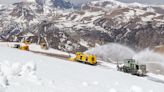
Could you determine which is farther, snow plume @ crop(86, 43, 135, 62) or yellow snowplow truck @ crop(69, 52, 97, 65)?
snow plume @ crop(86, 43, 135, 62)

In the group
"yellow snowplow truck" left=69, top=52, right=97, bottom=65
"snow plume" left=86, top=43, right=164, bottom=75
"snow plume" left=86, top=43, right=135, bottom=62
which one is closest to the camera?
"yellow snowplow truck" left=69, top=52, right=97, bottom=65

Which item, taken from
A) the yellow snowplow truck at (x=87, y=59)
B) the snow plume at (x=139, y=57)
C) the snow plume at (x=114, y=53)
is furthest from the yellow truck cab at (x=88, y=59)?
the snow plume at (x=114, y=53)

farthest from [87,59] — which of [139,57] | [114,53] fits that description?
[114,53]

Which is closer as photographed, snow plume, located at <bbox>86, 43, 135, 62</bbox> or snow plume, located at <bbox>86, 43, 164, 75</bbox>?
snow plume, located at <bbox>86, 43, 164, 75</bbox>

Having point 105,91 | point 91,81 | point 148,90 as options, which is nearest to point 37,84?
point 105,91

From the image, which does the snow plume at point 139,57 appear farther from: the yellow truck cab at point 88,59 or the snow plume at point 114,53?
the yellow truck cab at point 88,59

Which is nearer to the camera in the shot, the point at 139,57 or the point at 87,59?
the point at 87,59

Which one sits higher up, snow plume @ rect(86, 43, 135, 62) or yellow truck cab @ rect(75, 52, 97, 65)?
yellow truck cab @ rect(75, 52, 97, 65)

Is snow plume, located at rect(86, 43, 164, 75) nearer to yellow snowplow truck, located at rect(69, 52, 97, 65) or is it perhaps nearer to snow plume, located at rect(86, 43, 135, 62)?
snow plume, located at rect(86, 43, 135, 62)

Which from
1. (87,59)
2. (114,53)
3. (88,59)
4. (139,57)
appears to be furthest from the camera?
(114,53)

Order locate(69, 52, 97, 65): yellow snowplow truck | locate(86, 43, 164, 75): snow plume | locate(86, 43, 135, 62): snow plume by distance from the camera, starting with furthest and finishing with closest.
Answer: locate(86, 43, 135, 62): snow plume → locate(86, 43, 164, 75): snow plume → locate(69, 52, 97, 65): yellow snowplow truck

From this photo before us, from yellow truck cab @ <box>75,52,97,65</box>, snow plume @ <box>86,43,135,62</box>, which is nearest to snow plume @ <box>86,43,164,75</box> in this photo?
snow plume @ <box>86,43,135,62</box>

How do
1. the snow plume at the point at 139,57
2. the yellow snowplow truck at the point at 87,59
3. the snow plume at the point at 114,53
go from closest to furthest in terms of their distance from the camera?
the yellow snowplow truck at the point at 87,59, the snow plume at the point at 139,57, the snow plume at the point at 114,53

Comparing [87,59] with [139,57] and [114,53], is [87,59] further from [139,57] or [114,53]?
[114,53]
